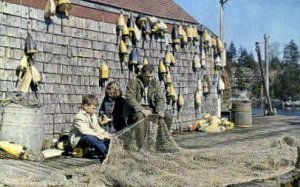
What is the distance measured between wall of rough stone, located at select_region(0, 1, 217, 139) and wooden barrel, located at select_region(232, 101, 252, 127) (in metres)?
5.52

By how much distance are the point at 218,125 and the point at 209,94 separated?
5.81ft

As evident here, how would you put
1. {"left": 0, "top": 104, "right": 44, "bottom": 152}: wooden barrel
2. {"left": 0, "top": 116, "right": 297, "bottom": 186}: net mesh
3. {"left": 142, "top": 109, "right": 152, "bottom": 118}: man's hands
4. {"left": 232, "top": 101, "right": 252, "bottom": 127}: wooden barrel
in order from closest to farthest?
{"left": 0, "top": 116, "right": 297, "bottom": 186}: net mesh, {"left": 142, "top": 109, "right": 152, "bottom": 118}: man's hands, {"left": 0, "top": 104, "right": 44, "bottom": 152}: wooden barrel, {"left": 232, "top": 101, "right": 252, "bottom": 127}: wooden barrel

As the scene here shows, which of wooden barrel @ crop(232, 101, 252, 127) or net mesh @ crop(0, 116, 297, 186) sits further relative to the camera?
wooden barrel @ crop(232, 101, 252, 127)

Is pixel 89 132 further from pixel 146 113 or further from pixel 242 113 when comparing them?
pixel 242 113

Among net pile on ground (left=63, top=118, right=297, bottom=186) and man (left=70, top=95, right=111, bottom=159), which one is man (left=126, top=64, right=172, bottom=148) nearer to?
man (left=70, top=95, right=111, bottom=159)

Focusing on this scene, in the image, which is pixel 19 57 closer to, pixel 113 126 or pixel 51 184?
pixel 113 126

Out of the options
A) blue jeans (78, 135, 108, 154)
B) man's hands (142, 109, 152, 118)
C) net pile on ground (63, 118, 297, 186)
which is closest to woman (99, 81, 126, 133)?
man's hands (142, 109, 152, 118)

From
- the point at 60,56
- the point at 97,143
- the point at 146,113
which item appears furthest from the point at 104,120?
the point at 60,56

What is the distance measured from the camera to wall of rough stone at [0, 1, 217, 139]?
387 inches

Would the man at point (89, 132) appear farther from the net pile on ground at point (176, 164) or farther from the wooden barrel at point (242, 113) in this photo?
the wooden barrel at point (242, 113)

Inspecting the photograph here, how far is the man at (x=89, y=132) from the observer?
8516 mm

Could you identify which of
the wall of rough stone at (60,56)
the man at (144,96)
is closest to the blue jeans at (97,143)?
the man at (144,96)

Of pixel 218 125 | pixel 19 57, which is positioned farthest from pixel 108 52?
pixel 218 125

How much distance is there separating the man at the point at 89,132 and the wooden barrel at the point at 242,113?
30.3 ft
